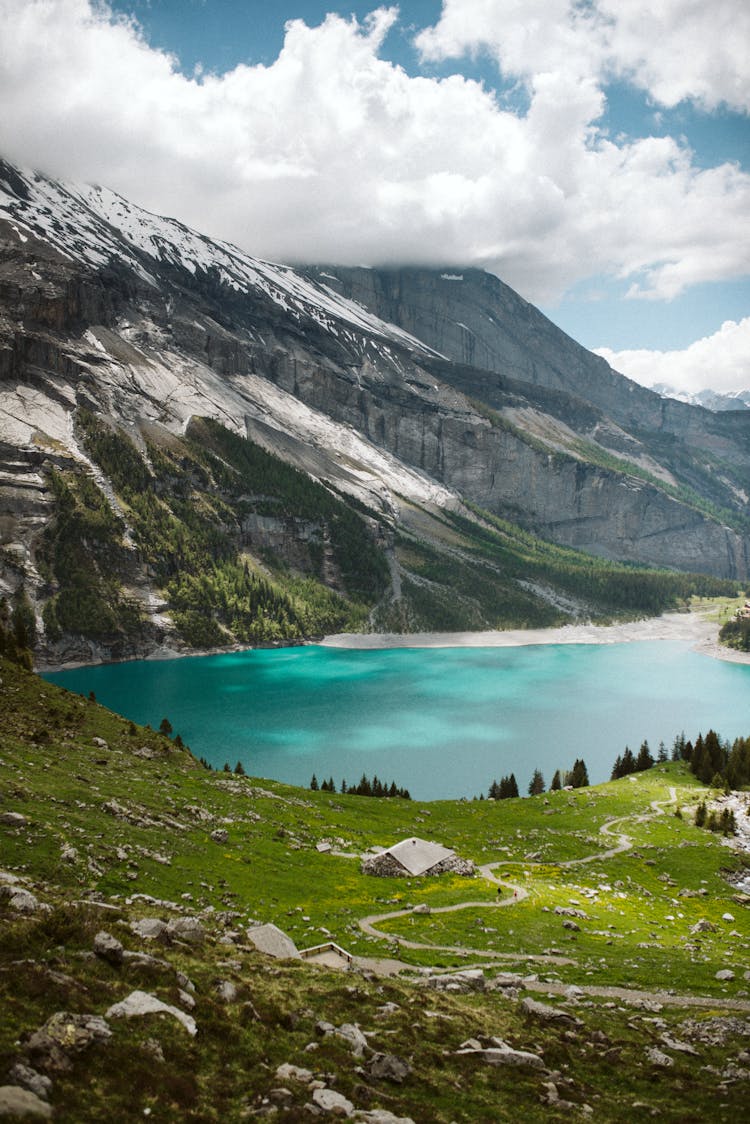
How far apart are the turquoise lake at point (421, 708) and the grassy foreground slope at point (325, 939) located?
39.8 metres

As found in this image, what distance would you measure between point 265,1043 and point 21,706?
3827cm

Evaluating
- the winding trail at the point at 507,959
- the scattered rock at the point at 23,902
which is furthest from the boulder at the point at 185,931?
the winding trail at the point at 507,959

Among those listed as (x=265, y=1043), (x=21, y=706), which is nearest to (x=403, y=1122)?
(x=265, y=1043)

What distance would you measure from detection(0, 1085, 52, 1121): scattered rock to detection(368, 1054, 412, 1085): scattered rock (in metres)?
6.99

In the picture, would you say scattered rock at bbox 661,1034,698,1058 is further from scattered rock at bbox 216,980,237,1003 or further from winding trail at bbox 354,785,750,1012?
scattered rock at bbox 216,980,237,1003

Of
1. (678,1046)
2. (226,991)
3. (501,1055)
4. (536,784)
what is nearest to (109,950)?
(226,991)

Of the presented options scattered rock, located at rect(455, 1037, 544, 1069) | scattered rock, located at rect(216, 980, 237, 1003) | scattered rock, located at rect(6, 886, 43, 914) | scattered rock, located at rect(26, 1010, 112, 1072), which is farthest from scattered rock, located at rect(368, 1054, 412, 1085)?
scattered rock, located at rect(6, 886, 43, 914)

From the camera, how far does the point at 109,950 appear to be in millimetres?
17547

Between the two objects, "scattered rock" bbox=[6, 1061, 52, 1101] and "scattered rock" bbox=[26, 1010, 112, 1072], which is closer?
"scattered rock" bbox=[6, 1061, 52, 1101]

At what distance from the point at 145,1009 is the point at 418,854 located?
99.9 feet

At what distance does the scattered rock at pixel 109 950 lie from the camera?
17.5 metres

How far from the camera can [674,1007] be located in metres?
26.0

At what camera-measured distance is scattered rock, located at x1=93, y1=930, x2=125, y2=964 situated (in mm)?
17531

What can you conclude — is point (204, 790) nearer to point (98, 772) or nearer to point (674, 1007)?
point (98, 772)
